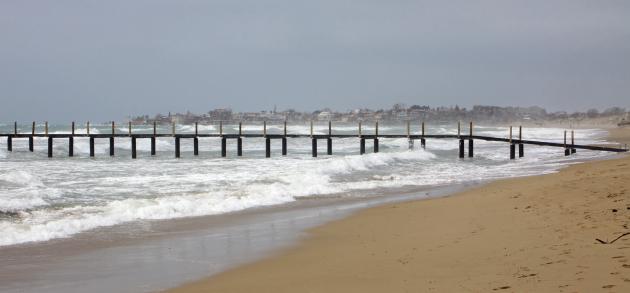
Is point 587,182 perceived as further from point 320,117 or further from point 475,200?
point 320,117

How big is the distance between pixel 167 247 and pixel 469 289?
4.60 m

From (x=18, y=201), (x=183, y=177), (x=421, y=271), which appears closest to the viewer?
(x=421, y=271)

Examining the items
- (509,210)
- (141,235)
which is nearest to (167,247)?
(141,235)

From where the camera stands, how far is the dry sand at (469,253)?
5.29m

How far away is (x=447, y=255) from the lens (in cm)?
679

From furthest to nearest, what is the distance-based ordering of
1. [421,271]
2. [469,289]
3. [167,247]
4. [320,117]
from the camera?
[320,117], [167,247], [421,271], [469,289]

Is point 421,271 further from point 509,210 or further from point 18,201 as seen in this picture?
point 18,201

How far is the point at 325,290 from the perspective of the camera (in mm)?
5582

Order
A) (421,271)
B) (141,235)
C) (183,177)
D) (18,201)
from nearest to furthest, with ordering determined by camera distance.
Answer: (421,271) → (141,235) → (18,201) → (183,177)

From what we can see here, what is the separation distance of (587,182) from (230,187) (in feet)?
30.3

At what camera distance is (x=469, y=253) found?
676 cm

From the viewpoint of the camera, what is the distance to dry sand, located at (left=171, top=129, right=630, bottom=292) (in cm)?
529

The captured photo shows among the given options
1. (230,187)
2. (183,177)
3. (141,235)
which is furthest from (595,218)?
(183,177)

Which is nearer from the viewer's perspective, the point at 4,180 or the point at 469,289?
the point at 469,289
